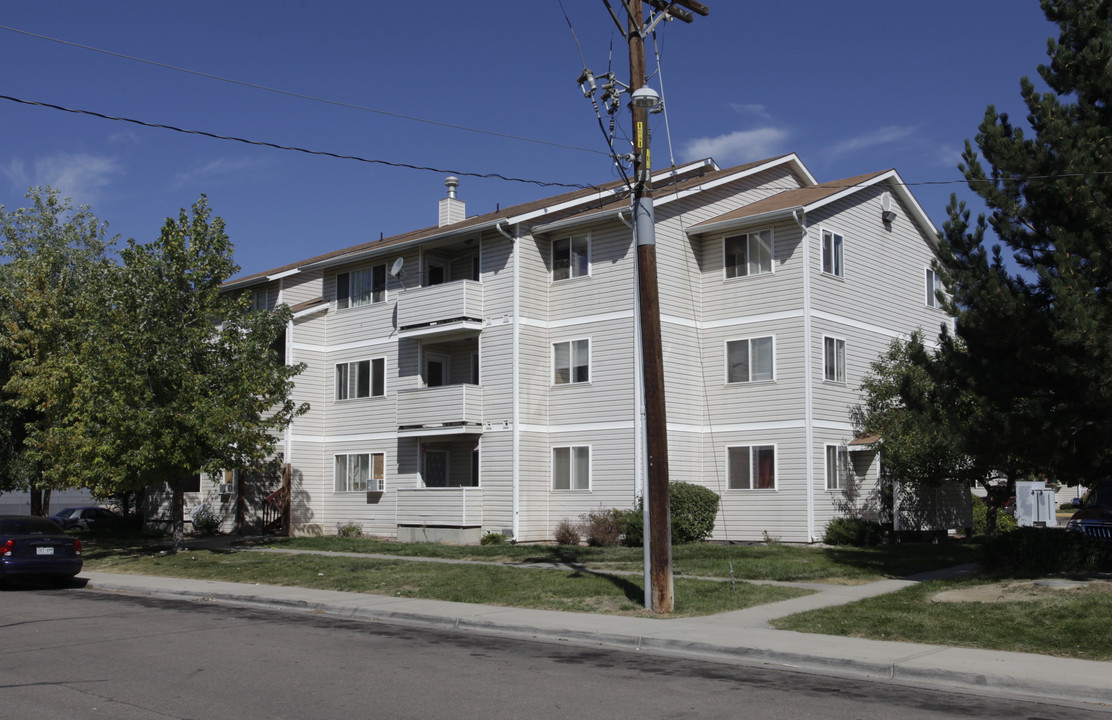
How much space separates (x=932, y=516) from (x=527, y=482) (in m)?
11.8

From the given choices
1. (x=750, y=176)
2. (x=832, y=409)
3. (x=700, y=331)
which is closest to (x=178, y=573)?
(x=700, y=331)

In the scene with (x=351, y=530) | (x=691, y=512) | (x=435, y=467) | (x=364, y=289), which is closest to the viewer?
(x=691, y=512)

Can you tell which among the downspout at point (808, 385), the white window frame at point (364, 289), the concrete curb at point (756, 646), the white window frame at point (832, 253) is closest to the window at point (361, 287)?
the white window frame at point (364, 289)

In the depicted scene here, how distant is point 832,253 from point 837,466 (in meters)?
5.91

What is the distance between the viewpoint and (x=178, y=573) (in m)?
22.2

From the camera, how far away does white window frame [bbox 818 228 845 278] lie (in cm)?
2791

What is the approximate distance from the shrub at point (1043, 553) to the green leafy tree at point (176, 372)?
16.9 meters

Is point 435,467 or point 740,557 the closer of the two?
point 740,557

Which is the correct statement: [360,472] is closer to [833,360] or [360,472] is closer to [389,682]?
[833,360]

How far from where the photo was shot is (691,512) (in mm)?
26359

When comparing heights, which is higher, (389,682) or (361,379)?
(361,379)

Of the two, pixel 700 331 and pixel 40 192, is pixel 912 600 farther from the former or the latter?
pixel 40 192

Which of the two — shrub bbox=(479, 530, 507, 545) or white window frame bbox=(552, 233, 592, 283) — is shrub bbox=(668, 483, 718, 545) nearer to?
shrub bbox=(479, 530, 507, 545)

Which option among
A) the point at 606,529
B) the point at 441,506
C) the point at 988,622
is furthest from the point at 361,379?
the point at 988,622
